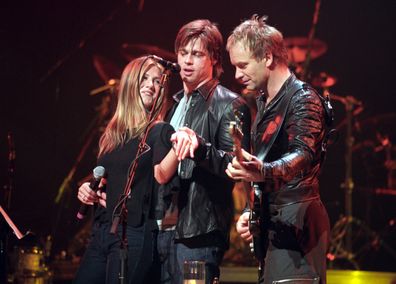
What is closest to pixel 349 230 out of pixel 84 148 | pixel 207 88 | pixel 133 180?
pixel 84 148

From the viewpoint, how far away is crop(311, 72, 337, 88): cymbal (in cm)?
707

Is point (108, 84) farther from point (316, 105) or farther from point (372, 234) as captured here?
point (316, 105)

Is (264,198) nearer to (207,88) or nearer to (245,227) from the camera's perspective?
(245,227)

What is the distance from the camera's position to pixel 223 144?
11.3 feet

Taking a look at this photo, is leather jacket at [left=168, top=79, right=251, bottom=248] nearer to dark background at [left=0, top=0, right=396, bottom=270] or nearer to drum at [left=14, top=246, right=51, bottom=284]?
drum at [left=14, top=246, right=51, bottom=284]

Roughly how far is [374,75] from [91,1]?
10.4ft

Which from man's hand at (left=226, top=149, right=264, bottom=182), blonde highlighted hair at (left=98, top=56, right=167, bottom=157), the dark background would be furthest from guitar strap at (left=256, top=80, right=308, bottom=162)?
the dark background

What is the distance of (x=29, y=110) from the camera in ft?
23.1

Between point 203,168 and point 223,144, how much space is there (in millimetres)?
163

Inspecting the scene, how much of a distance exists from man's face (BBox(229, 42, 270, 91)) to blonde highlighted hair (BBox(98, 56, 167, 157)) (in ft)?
2.59

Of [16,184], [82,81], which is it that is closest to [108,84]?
[82,81]

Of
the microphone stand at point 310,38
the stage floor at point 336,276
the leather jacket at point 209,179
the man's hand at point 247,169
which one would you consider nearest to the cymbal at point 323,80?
the microphone stand at point 310,38

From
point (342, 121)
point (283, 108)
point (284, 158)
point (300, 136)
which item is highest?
point (342, 121)

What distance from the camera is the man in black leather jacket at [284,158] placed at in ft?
8.87
